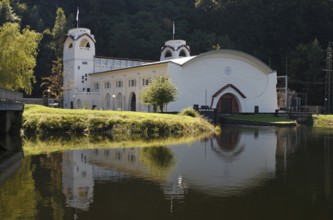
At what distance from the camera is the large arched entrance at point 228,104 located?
2373 inches

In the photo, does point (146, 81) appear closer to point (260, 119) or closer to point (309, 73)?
point (260, 119)

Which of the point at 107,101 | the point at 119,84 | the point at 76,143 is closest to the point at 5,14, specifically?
the point at 107,101

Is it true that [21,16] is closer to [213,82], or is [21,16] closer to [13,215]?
[213,82]

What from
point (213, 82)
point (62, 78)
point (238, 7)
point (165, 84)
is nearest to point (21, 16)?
point (62, 78)

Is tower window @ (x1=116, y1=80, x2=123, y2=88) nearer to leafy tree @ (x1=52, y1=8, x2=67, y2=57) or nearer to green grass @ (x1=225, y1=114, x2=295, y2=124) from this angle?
green grass @ (x1=225, y1=114, x2=295, y2=124)

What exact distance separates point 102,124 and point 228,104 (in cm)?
2975

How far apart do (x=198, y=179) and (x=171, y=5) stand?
8443cm

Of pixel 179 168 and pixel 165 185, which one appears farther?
pixel 179 168

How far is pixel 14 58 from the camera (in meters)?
39.9

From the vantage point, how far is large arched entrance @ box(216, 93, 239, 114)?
198 ft

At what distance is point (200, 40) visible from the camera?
87.1m

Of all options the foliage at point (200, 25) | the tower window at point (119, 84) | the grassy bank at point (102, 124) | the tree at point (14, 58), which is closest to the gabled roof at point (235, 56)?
the tower window at point (119, 84)

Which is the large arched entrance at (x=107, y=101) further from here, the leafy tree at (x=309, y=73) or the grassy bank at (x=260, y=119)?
the leafy tree at (x=309, y=73)

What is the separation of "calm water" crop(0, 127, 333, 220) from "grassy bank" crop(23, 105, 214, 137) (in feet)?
36.6
